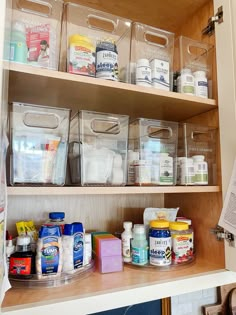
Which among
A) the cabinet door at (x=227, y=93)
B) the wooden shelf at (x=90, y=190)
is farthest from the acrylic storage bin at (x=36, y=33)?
the cabinet door at (x=227, y=93)

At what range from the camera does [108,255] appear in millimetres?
777

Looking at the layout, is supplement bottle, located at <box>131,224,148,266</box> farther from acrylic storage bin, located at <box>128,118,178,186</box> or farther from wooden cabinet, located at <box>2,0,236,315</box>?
acrylic storage bin, located at <box>128,118,178,186</box>

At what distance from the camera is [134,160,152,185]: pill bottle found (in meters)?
0.77

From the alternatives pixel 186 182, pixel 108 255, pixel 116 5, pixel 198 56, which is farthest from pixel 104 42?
pixel 108 255

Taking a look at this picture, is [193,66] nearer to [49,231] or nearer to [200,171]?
[200,171]

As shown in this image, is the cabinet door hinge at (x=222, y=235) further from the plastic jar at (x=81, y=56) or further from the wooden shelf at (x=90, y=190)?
the plastic jar at (x=81, y=56)

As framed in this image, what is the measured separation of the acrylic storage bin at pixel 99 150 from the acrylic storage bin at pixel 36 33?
0.60 feet

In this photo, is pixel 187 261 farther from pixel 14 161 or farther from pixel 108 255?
pixel 14 161

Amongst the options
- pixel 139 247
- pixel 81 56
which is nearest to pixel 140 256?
pixel 139 247

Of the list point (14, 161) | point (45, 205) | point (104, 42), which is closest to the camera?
point (14, 161)

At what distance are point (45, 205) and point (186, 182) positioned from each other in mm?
495

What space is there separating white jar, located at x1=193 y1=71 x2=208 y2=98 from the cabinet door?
1.8 inches

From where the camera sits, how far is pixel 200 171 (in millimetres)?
838

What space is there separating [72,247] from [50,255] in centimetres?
7
